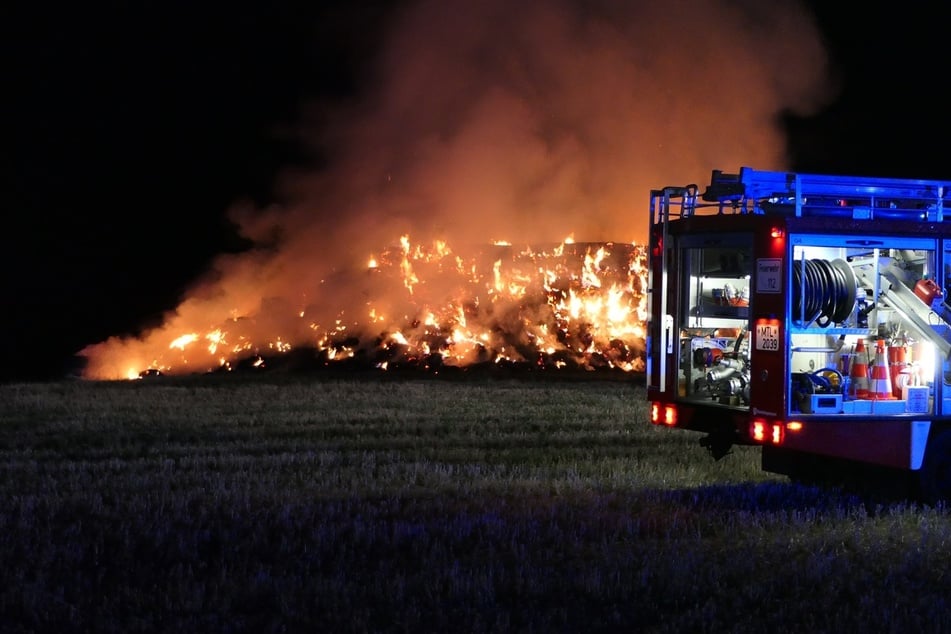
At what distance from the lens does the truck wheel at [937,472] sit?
34.1 ft

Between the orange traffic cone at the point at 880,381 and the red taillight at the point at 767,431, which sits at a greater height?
the orange traffic cone at the point at 880,381

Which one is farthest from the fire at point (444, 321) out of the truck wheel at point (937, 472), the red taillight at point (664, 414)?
the truck wheel at point (937, 472)

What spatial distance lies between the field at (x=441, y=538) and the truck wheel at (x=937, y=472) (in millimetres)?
218

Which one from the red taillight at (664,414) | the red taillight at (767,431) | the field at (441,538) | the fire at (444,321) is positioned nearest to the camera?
the field at (441,538)

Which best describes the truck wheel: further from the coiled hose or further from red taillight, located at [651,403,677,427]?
red taillight, located at [651,403,677,427]

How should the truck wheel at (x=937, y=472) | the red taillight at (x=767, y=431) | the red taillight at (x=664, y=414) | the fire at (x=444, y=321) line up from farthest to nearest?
the fire at (x=444, y=321) < the red taillight at (x=664, y=414) < the truck wheel at (x=937, y=472) < the red taillight at (x=767, y=431)

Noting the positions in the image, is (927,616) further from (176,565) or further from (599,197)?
(599,197)

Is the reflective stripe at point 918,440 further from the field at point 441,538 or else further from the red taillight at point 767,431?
the red taillight at point 767,431

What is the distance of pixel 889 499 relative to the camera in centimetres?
1079

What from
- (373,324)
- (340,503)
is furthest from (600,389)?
(340,503)

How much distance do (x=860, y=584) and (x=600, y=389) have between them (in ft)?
53.7

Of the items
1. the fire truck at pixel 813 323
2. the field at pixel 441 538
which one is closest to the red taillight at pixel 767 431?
the fire truck at pixel 813 323

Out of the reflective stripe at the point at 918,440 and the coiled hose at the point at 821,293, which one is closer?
the coiled hose at the point at 821,293

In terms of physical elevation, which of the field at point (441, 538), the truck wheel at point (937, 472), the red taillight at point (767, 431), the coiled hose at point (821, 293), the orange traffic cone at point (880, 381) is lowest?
the field at point (441, 538)
